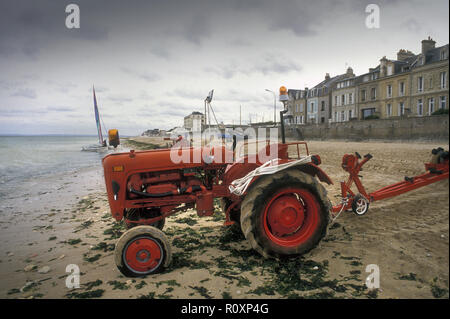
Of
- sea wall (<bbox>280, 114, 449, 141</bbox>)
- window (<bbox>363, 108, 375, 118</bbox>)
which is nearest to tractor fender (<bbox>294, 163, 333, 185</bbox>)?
sea wall (<bbox>280, 114, 449, 141</bbox>)

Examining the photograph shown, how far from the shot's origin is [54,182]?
1190 cm

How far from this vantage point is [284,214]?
304 cm

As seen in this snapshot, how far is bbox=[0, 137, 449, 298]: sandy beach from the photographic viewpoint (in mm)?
2359

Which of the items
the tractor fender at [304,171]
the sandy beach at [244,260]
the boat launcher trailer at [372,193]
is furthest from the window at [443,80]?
the tractor fender at [304,171]

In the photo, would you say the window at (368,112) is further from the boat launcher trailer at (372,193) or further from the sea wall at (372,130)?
the boat launcher trailer at (372,193)

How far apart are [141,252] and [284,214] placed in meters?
1.70

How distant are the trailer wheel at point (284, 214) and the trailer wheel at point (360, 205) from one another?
4.61ft

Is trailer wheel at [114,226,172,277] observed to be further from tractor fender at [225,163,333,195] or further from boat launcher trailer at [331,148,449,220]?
boat launcher trailer at [331,148,449,220]

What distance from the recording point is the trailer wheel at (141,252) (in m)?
2.76

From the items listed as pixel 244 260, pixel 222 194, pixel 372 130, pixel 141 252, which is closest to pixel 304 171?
pixel 222 194

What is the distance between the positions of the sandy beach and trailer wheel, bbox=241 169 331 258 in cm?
23
